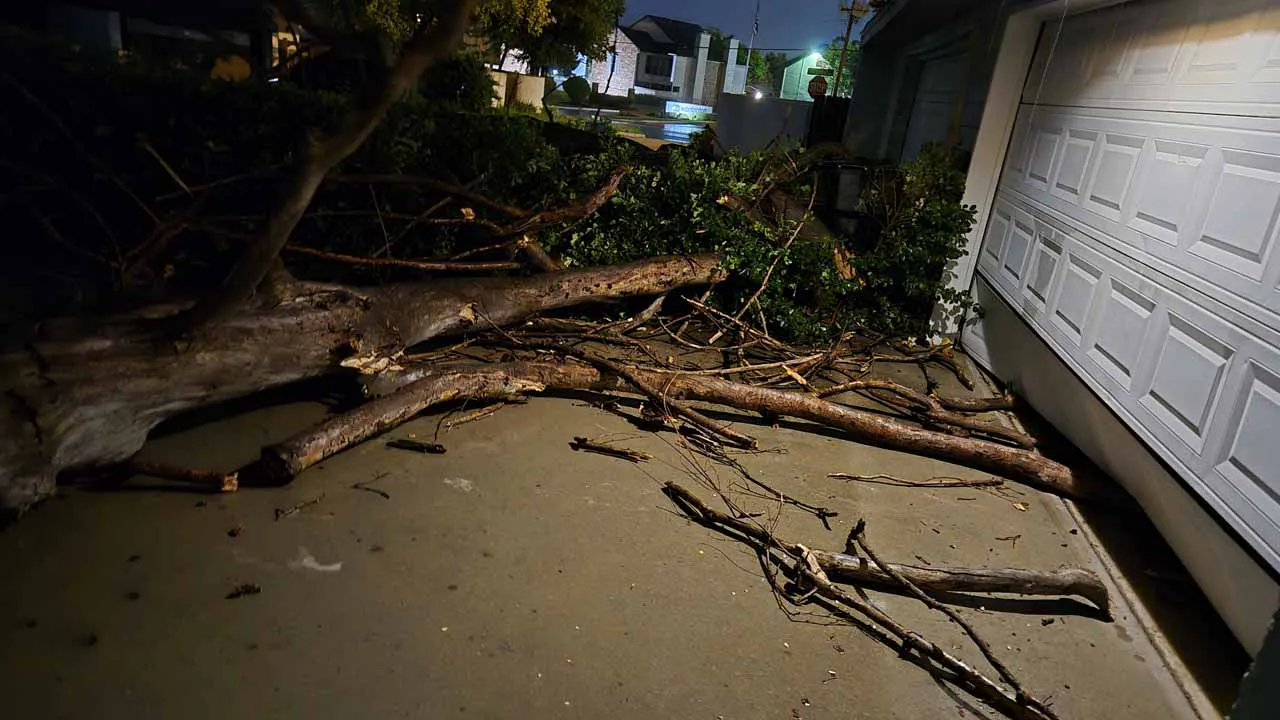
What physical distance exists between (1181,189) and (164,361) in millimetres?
5551

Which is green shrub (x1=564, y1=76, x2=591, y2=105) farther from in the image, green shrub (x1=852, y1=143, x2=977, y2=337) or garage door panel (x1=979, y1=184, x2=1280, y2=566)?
garage door panel (x1=979, y1=184, x2=1280, y2=566)

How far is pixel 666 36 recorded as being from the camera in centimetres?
5853

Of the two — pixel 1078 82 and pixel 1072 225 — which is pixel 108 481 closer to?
pixel 1072 225

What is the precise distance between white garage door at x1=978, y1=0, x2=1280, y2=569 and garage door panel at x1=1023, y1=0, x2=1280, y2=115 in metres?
0.01

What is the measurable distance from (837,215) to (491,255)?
4771 mm

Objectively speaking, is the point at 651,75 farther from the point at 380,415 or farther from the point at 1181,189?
the point at 380,415

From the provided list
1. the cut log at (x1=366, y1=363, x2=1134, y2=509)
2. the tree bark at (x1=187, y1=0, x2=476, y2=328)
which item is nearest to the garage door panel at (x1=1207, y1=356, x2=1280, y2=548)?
the cut log at (x1=366, y1=363, x2=1134, y2=509)

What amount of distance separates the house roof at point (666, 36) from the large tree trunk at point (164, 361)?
5557 centimetres

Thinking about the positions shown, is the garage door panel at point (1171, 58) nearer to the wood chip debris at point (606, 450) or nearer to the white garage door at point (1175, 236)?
the white garage door at point (1175, 236)

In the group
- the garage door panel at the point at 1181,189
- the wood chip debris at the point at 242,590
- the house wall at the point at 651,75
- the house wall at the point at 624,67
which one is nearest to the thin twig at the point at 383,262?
the wood chip debris at the point at 242,590

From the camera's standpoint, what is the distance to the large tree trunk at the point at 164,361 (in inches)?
122

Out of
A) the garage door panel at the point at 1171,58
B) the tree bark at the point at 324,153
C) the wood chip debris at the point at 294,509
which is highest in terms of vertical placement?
the garage door panel at the point at 1171,58

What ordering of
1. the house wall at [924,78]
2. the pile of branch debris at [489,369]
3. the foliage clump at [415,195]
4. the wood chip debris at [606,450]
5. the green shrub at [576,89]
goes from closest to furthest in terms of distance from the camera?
the pile of branch debris at [489,369], the wood chip debris at [606,450], the foliage clump at [415,195], the house wall at [924,78], the green shrub at [576,89]

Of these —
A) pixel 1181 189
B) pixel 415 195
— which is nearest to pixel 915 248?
pixel 1181 189
